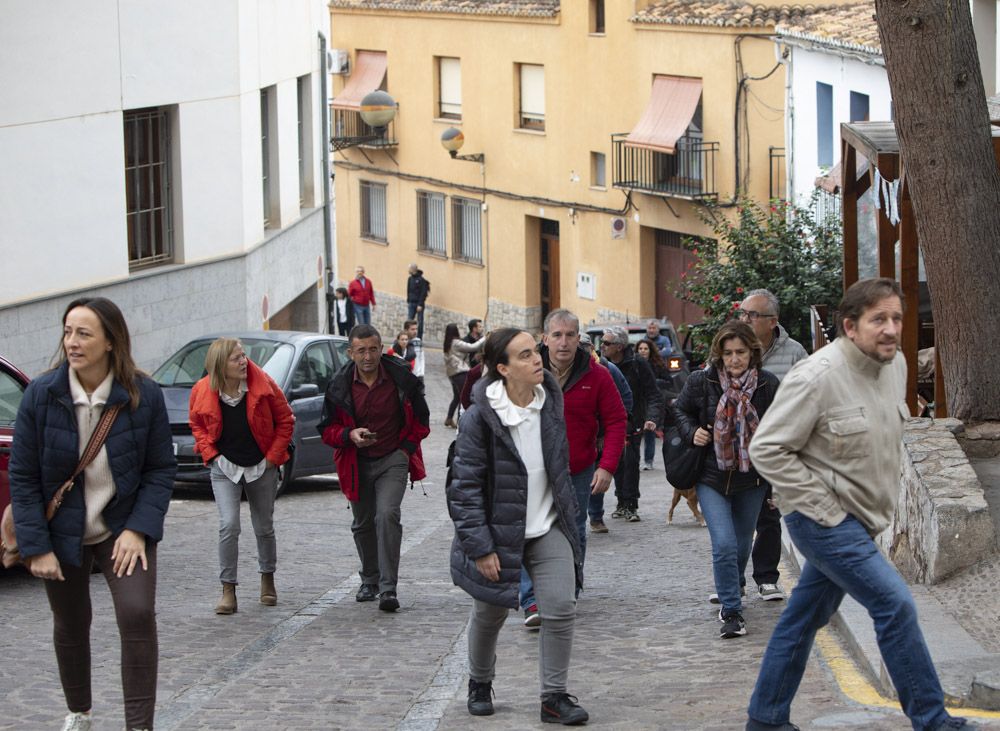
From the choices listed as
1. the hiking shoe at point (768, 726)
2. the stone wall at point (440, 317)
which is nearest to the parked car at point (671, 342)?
the stone wall at point (440, 317)

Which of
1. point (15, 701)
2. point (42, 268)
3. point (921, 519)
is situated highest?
point (42, 268)

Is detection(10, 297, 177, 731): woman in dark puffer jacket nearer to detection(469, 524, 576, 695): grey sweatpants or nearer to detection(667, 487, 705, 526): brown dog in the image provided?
detection(469, 524, 576, 695): grey sweatpants

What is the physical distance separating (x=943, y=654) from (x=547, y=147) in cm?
3071

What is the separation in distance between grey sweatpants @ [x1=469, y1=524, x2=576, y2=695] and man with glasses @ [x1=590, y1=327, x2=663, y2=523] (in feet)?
17.2

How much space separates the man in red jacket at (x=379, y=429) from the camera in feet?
31.8

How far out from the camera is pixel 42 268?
18.5 meters

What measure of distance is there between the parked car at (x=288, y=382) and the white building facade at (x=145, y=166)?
228 centimetres

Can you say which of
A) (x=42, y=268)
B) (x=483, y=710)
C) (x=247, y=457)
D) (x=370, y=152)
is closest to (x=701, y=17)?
(x=370, y=152)

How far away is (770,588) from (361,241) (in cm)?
3537

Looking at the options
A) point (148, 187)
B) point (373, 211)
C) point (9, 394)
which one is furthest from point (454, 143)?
point (9, 394)

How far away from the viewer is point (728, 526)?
841cm

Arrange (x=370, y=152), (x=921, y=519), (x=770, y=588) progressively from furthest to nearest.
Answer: (x=370, y=152)
(x=770, y=588)
(x=921, y=519)

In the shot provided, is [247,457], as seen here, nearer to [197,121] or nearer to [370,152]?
[197,121]

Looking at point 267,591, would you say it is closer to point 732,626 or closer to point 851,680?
point 732,626
